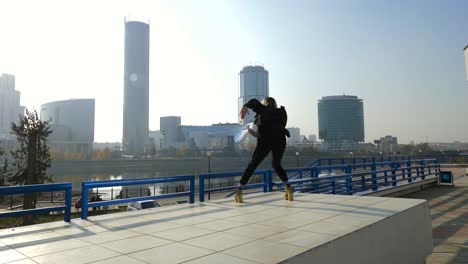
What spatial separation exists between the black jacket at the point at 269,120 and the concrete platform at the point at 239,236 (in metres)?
1.50

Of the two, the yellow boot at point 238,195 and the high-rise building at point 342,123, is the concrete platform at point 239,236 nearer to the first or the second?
the yellow boot at point 238,195

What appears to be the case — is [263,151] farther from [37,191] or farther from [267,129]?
[37,191]

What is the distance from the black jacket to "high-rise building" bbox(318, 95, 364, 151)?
6955 inches

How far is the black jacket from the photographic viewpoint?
6.74 meters

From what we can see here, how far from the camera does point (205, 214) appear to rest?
5672 millimetres

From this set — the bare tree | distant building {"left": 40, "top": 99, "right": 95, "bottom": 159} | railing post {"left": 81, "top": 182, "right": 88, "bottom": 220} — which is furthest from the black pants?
distant building {"left": 40, "top": 99, "right": 95, "bottom": 159}

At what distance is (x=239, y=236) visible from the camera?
398 centimetres

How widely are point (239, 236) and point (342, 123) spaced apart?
18758 cm

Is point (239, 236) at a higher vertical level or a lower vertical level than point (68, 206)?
lower

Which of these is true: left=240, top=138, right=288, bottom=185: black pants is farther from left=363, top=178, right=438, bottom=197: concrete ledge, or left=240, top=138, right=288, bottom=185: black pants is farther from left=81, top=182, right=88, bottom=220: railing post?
left=363, top=178, right=438, bottom=197: concrete ledge

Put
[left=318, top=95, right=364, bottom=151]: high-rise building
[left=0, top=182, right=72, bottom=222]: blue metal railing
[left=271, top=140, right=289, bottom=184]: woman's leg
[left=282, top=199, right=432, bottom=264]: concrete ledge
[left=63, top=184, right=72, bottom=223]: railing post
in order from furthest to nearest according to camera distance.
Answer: [left=318, top=95, right=364, bottom=151]: high-rise building, [left=271, top=140, right=289, bottom=184]: woman's leg, [left=63, top=184, right=72, bottom=223]: railing post, [left=0, top=182, right=72, bottom=222]: blue metal railing, [left=282, top=199, right=432, bottom=264]: concrete ledge

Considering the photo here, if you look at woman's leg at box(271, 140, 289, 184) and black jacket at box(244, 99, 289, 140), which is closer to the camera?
black jacket at box(244, 99, 289, 140)

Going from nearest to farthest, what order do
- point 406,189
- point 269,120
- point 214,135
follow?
point 269,120 → point 406,189 → point 214,135

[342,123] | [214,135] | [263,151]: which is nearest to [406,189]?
[263,151]
